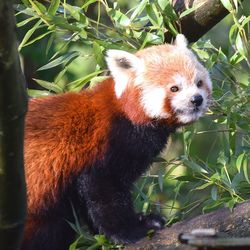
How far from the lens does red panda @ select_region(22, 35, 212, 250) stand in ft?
10.7

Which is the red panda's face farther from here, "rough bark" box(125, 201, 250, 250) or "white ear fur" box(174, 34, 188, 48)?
"rough bark" box(125, 201, 250, 250)

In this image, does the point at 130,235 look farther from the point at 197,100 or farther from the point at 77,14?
the point at 77,14

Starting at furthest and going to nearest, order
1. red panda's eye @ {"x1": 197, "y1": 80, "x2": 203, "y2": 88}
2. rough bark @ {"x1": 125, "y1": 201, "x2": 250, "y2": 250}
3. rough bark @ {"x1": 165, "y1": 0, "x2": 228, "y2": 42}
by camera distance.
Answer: rough bark @ {"x1": 165, "y1": 0, "x2": 228, "y2": 42} → red panda's eye @ {"x1": 197, "y1": 80, "x2": 203, "y2": 88} → rough bark @ {"x1": 125, "y1": 201, "x2": 250, "y2": 250}

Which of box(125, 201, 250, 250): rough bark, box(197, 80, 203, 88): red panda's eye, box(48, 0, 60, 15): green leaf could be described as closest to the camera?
box(125, 201, 250, 250): rough bark

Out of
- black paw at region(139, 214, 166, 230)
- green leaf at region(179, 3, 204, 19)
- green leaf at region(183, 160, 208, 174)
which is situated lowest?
black paw at region(139, 214, 166, 230)

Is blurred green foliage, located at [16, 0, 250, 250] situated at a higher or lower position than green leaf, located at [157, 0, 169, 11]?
lower

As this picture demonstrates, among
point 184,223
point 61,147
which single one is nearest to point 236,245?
point 184,223

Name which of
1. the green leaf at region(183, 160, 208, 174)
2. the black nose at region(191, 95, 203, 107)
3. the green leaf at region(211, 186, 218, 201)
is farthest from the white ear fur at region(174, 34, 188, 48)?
the green leaf at region(211, 186, 218, 201)

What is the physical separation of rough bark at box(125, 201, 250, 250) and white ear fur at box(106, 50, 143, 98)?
93 centimetres

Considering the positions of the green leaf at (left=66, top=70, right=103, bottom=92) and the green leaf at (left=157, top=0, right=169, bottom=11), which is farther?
the green leaf at (left=66, top=70, right=103, bottom=92)

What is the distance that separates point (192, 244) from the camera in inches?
57.2

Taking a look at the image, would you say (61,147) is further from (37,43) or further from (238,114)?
(37,43)

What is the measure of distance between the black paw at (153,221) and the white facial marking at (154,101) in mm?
464

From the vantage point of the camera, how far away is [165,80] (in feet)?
11.3
